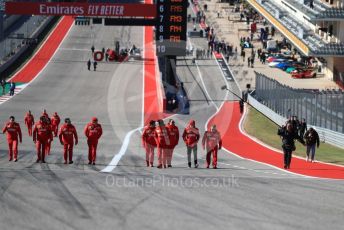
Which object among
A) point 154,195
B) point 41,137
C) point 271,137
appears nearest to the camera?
point 154,195

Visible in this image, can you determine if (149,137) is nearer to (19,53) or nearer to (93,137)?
(93,137)

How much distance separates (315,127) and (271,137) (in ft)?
7.42

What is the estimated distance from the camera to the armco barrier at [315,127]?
3133cm

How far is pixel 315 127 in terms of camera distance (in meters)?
33.9

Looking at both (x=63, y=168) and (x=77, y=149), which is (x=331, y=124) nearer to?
(x=77, y=149)

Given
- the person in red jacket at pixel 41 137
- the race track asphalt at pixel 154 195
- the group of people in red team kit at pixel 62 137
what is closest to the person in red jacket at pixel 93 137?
the group of people in red team kit at pixel 62 137

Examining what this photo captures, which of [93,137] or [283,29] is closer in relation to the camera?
[93,137]

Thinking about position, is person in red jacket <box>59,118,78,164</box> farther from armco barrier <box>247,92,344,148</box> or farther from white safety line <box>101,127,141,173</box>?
armco barrier <box>247,92,344,148</box>

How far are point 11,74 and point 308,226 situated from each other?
2001 inches

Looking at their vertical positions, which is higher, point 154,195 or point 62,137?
point 62,137

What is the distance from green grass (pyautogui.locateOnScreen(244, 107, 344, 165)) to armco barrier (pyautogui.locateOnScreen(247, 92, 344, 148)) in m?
0.23

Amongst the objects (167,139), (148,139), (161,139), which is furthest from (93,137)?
(167,139)

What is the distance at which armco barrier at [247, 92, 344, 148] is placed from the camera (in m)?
31.3

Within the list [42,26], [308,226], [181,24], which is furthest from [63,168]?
[42,26]
